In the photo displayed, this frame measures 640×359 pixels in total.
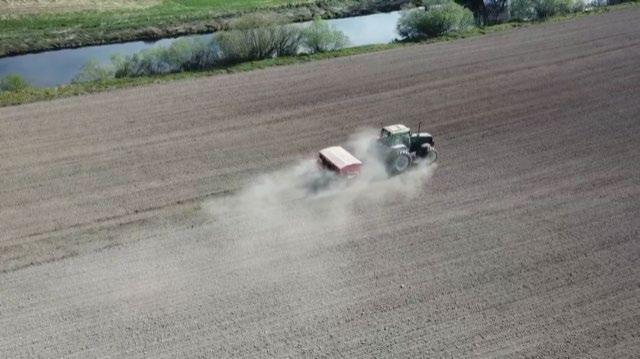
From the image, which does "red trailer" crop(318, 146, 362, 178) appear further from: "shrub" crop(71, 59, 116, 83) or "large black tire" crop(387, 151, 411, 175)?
"shrub" crop(71, 59, 116, 83)

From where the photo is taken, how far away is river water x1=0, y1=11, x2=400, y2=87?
41.5m

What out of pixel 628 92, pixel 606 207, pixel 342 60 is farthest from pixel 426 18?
pixel 606 207

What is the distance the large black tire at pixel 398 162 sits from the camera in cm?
2438

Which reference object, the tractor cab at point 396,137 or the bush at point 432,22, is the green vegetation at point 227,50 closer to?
the bush at point 432,22

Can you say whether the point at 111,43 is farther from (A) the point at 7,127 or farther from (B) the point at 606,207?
(B) the point at 606,207

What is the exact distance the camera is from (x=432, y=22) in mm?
44312

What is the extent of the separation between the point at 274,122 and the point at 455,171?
943cm

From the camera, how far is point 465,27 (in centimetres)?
4641

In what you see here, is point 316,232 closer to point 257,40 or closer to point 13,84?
point 257,40

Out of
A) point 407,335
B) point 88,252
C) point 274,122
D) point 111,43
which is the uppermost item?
point 111,43

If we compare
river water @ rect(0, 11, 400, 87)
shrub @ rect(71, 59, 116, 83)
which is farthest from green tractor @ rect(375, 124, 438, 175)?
river water @ rect(0, 11, 400, 87)

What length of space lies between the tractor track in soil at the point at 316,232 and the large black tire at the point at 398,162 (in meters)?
1.34

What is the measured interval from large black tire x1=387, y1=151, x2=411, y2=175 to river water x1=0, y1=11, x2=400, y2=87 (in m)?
23.6

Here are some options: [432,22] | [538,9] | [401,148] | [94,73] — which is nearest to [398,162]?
[401,148]
